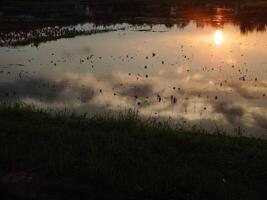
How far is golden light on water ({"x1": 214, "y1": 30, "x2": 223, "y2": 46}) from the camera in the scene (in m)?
32.0

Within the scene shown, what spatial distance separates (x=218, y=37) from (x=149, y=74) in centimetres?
1404

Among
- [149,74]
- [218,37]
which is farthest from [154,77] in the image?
Answer: [218,37]

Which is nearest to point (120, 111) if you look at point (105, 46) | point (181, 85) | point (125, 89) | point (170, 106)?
point (170, 106)

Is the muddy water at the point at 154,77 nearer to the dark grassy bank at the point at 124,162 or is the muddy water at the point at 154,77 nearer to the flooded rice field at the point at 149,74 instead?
the flooded rice field at the point at 149,74

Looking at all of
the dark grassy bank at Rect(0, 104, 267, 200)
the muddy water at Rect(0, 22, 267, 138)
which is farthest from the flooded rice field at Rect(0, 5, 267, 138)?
the dark grassy bank at Rect(0, 104, 267, 200)

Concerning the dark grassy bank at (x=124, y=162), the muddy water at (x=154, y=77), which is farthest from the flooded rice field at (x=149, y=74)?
the dark grassy bank at (x=124, y=162)

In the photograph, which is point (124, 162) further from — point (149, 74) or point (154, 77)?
point (149, 74)

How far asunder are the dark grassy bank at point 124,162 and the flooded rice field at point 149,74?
2.99 meters

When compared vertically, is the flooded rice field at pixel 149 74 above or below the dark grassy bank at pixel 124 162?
below

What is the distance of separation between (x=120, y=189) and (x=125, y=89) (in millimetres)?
10721

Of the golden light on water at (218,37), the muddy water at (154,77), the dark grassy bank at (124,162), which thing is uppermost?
the dark grassy bank at (124,162)

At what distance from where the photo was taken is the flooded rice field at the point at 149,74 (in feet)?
54.6

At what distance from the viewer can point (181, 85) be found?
65.8 feet

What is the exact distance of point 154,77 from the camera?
21578 mm
